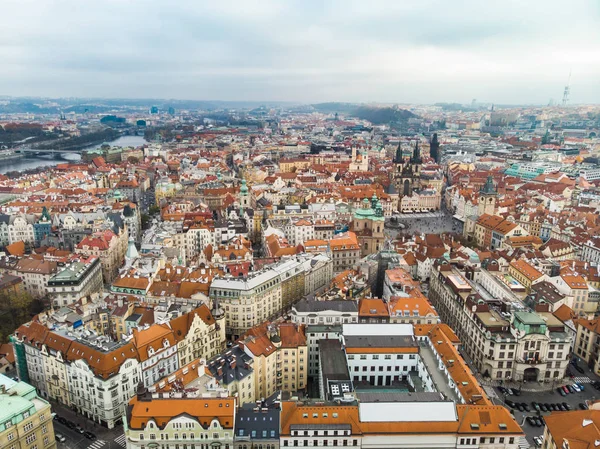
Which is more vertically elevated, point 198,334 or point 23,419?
point 198,334

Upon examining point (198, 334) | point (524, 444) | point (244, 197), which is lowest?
point (524, 444)

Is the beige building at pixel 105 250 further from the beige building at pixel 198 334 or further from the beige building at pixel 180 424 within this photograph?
the beige building at pixel 180 424

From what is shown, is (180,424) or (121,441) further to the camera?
(121,441)

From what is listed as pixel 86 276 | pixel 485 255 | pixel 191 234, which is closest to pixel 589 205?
pixel 485 255

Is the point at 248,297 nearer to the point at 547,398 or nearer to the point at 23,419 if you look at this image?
the point at 23,419

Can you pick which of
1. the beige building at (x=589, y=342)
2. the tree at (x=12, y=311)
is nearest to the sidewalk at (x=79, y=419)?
the tree at (x=12, y=311)

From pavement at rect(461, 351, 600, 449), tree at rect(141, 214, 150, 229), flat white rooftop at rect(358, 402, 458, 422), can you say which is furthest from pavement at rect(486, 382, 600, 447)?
tree at rect(141, 214, 150, 229)

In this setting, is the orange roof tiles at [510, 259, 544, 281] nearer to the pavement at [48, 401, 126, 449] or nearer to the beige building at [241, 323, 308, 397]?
the beige building at [241, 323, 308, 397]

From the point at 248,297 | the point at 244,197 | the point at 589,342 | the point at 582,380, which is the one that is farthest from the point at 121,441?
the point at 244,197
